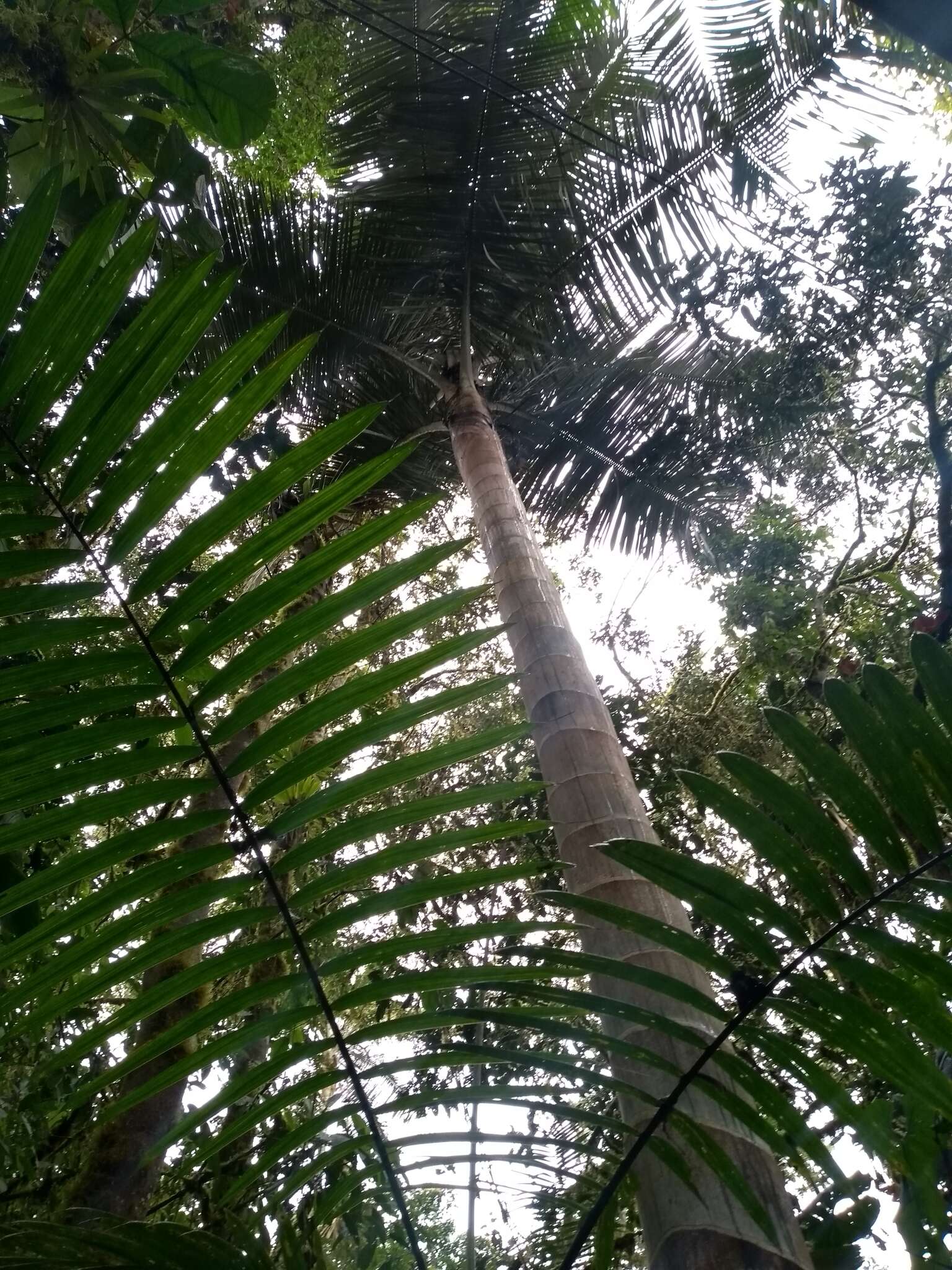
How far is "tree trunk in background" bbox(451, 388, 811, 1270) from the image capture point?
4.04ft

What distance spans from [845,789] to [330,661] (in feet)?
2.03

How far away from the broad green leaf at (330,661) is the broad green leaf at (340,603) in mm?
24

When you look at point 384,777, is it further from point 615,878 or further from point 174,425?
point 615,878

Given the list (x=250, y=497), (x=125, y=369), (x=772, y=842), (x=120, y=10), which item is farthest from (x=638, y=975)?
(x=120, y=10)

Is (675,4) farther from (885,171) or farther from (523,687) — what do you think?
(523,687)

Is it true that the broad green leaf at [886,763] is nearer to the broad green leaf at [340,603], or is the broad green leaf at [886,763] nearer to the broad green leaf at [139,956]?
the broad green leaf at [340,603]

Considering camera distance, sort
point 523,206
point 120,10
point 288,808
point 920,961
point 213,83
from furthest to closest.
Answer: point 523,206
point 213,83
point 120,10
point 288,808
point 920,961

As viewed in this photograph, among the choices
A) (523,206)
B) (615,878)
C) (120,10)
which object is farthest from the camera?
(523,206)

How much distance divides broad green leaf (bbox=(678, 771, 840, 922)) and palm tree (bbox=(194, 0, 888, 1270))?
2.78 m

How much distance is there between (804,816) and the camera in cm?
99

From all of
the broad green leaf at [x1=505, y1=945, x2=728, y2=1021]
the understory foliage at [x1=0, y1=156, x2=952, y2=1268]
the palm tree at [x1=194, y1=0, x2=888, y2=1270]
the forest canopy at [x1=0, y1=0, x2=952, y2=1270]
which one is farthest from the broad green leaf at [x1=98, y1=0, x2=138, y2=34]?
the palm tree at [x1=194, y1=0, x2=888, y2=1270]

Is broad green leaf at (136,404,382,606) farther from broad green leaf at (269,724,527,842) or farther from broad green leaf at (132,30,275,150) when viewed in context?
broad green leaf at (132,30,275,150)

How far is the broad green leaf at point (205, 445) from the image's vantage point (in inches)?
39.3

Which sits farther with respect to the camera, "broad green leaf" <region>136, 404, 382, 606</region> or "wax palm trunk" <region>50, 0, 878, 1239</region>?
"wax palm trunk" <region>50, 0, 878, 1239</region>
